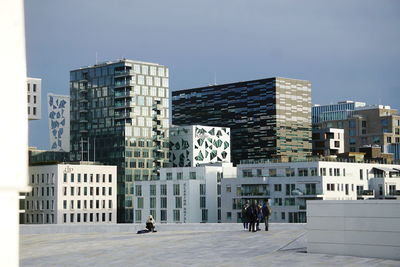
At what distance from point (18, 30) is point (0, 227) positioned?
94 centimetres

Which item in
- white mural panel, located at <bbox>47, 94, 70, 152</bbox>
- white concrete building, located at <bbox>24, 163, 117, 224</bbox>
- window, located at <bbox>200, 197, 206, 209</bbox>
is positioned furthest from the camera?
white mural panel, located at <bbox>47, 94, 70, 152</bbox>

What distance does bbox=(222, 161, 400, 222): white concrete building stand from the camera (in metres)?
115

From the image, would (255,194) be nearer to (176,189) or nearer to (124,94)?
(176,189)

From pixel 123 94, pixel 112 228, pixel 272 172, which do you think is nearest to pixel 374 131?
pixel 123 94

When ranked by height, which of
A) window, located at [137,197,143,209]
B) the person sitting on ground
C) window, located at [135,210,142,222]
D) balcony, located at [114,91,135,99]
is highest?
balcony, located at [114,91,135,99]

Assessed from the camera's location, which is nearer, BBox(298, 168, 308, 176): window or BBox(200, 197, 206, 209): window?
BBox(298, 168, 308, 176): window

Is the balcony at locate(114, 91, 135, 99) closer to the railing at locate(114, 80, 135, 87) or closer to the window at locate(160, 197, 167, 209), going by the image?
the railing at locate(114, 80, 135, 87)

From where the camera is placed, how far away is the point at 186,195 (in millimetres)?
136375

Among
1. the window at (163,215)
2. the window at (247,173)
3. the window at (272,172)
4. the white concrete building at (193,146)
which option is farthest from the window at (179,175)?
the window at (272,172)

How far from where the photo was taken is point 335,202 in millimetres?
27875

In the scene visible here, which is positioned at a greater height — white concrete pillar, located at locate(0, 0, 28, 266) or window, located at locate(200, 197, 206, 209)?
white concrete pillar, located at locate(0, 0, 28, 266)

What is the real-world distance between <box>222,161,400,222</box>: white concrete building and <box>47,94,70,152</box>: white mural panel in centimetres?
6083

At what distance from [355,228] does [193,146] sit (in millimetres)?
141510

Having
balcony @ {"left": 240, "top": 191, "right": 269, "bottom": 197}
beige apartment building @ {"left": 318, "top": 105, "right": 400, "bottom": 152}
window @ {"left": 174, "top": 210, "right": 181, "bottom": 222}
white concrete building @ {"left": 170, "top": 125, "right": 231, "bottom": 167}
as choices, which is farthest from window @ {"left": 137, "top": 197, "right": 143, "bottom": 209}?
beige apartment building @ {"left": 318, "top": 105, "right": 400, "bottom": 152}
